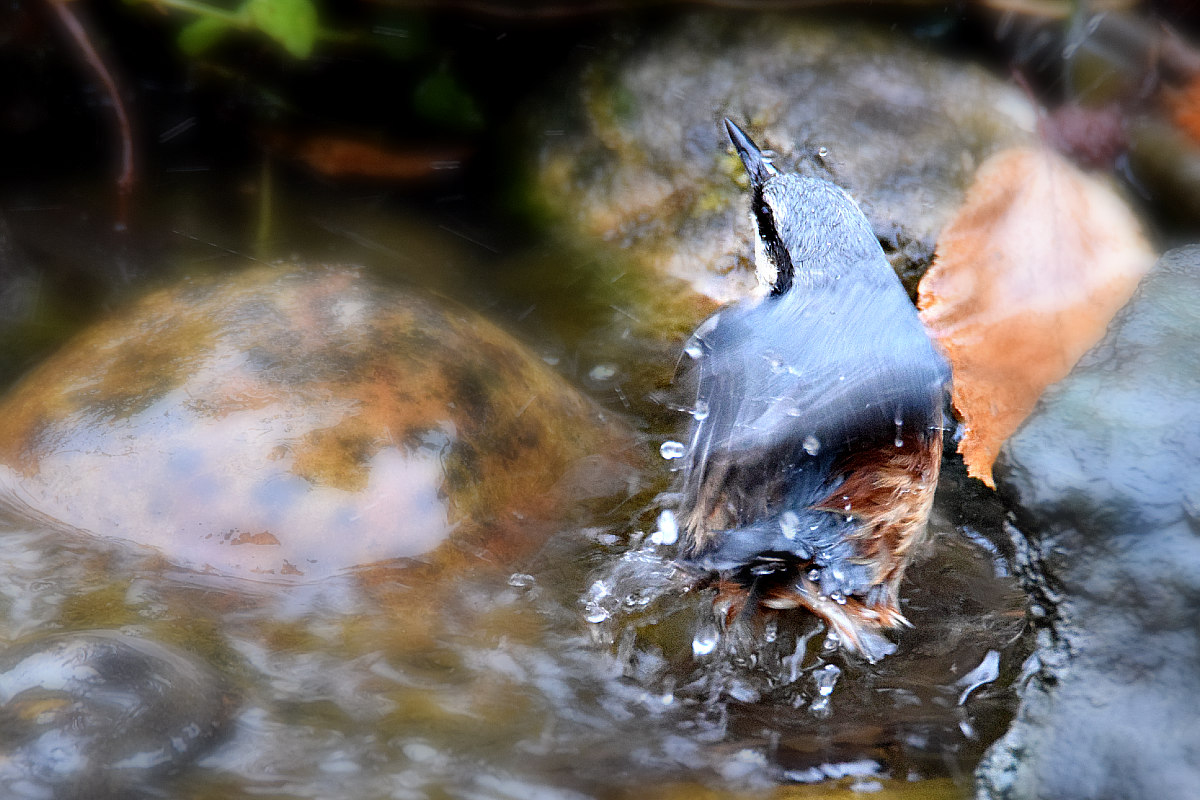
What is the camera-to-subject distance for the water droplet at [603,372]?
3.96m

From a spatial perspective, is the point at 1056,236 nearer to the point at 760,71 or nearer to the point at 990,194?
the point at 990,194

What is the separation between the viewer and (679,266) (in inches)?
166

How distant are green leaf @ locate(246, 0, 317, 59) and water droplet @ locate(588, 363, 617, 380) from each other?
5.80ft

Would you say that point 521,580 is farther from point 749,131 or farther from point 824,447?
point 749,131

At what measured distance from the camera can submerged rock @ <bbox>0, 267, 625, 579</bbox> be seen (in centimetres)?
286

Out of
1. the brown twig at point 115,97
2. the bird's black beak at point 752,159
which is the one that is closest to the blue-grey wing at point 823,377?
the bird's black beak at point 752,159

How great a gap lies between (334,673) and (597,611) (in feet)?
2.48

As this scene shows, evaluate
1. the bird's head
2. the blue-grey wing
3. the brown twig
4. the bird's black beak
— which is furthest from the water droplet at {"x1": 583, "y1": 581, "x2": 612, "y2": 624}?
the brown twig

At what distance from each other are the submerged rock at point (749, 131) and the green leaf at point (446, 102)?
34 cm

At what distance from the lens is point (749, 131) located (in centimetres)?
429

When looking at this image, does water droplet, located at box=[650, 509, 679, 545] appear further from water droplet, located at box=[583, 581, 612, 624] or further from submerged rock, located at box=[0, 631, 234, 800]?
submerged rock, located at box=[0, 631, 234, 800]

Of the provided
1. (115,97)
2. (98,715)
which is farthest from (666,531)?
(115,97)

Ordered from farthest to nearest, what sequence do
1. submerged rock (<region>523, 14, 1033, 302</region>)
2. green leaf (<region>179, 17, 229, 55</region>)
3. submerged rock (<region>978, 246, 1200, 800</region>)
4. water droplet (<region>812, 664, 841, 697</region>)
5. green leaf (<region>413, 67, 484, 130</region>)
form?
green leaf (<region>413, 67, 484, 130</region>)
green leaf (<region>179, 17, 229, 55</region>)
submerged rock (<region>523, 14, 1033, 302</region>)
water droplet (<region>812, 664, 841, 697</region>)
submerged rock (<region>978, 246, 1200, 800</region>)

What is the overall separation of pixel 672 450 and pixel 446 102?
2018 mm
